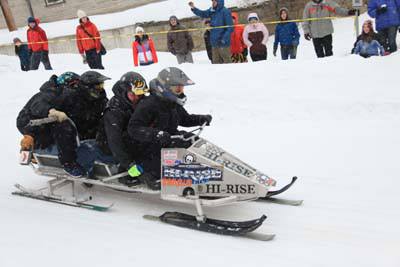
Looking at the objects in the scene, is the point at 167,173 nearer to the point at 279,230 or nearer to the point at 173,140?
the point at 173,140

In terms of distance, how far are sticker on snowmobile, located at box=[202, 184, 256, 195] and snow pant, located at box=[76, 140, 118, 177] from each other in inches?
59.6

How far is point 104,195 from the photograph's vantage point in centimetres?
642

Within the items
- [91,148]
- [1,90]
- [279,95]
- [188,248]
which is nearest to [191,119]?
[91,148]

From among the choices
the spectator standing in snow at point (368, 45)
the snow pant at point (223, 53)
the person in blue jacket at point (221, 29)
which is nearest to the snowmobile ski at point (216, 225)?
the spectator standing in snow at point (368, 45)

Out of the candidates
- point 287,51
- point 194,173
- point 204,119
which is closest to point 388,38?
point 287,51

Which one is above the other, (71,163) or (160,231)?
(71,163)

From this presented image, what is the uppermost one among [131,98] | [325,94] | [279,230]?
[131,98]

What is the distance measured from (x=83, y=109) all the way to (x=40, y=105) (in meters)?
0.57

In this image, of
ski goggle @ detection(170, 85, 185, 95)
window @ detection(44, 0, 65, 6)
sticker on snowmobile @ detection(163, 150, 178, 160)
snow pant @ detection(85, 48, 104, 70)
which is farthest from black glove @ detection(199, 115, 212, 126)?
window @ detection(44, 0, 65, 6)

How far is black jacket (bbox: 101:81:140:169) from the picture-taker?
5.47 m

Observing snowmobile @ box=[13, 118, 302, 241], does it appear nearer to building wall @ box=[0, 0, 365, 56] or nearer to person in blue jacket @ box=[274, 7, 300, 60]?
person in blue jacket @ box=[274, 7, 300, 60]

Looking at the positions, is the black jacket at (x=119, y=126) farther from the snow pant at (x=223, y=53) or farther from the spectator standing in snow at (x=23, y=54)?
the spectator standing in snow at (x=23, y=54)

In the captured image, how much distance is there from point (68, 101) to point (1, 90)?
7.08 metres

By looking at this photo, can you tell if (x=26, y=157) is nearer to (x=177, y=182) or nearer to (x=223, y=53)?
(x=177, y=182)
